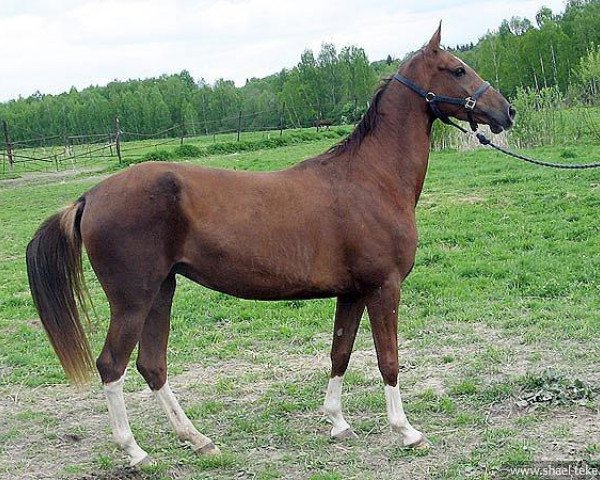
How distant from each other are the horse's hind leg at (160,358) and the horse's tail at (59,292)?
13.1 inches

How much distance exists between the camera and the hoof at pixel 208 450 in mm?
4047

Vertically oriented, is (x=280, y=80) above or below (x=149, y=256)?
above

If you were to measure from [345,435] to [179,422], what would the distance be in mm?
995

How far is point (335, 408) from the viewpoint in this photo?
429 centimetres

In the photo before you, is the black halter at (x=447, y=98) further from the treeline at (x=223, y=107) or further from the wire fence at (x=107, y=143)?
the treeline at (x=223, y=107)

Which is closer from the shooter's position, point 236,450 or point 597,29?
point 236,450

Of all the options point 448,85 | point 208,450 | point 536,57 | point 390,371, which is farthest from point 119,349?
point 536,57

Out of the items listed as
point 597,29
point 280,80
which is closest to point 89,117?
point 280,80

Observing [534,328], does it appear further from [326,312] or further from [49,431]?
[49,431]

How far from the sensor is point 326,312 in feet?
22.3

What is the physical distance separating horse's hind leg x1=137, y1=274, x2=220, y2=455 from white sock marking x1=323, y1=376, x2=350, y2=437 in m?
0.74

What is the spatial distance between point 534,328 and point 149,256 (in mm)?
3483

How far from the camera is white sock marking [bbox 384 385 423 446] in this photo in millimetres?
3969

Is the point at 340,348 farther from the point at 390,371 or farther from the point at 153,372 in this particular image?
the point at 153,372
